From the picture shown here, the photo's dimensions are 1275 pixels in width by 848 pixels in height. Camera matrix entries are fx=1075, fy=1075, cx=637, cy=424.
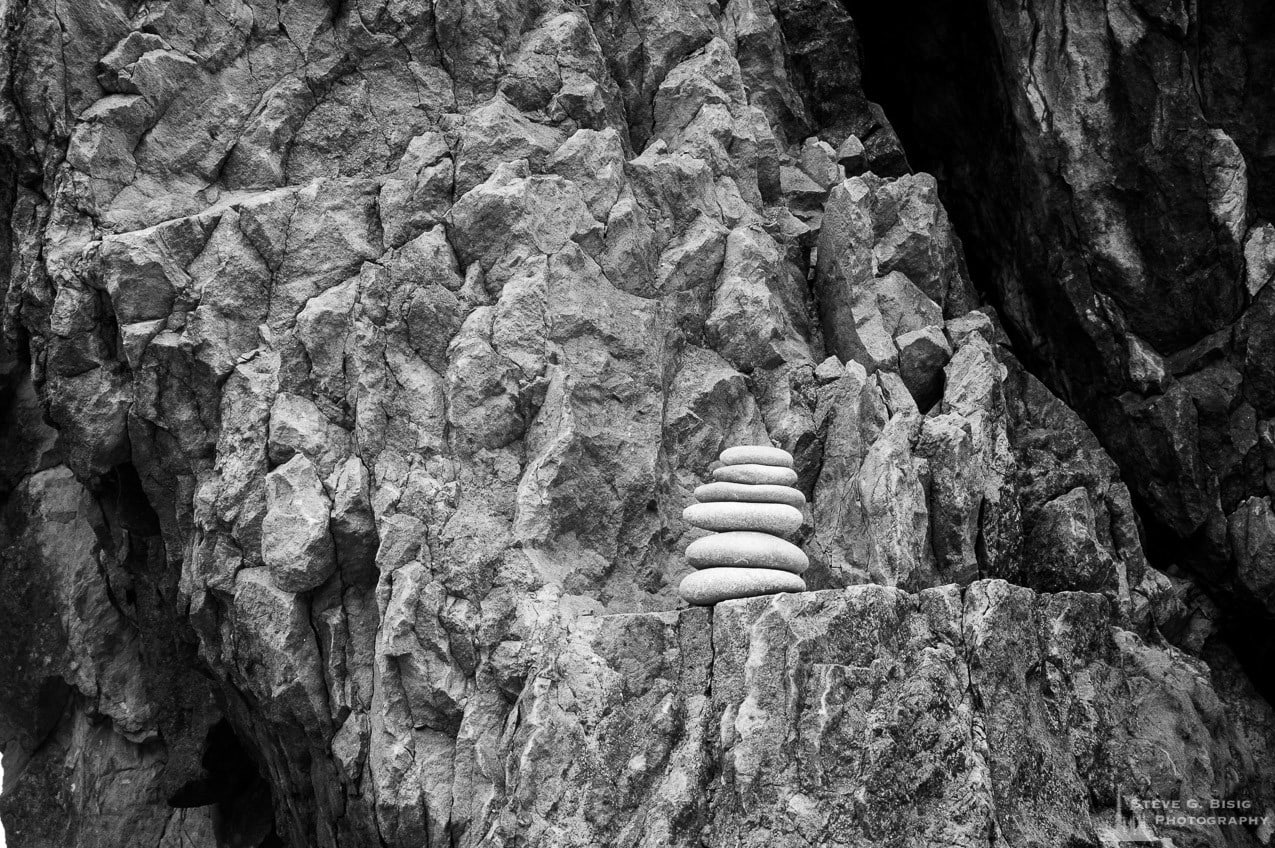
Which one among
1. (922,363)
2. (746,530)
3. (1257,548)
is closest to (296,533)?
(746,530)

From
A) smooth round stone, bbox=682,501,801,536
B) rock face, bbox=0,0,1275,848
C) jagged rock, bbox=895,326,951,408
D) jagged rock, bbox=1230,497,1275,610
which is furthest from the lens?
jagged rock, bbox=1230,497,1275,610

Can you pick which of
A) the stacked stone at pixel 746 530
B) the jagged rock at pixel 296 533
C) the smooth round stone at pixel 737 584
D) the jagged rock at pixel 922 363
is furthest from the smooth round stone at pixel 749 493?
the jagged rock at pixel 296 533

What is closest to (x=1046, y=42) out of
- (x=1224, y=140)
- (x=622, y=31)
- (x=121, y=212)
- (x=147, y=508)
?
(x=1224, y=140)

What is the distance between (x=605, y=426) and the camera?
9938mm

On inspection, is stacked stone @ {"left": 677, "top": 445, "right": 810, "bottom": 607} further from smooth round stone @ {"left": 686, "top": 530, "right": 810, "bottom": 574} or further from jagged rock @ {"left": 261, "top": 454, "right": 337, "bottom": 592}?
jagged rock @ {"left": 261, "top": 454, "right": 337, "bottom": 592}

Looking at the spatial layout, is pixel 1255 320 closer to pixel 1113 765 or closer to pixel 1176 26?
pixel 1176 26

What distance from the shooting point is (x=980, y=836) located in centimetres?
690

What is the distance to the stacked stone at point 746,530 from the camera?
7.96 metres

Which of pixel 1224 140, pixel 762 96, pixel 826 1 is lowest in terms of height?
pixel 1224 140

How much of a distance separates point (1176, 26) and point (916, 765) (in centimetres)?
1035

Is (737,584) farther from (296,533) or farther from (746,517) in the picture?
(296,533)

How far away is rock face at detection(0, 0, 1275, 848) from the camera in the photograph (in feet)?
25.9

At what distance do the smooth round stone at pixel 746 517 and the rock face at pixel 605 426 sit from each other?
0.36 metres

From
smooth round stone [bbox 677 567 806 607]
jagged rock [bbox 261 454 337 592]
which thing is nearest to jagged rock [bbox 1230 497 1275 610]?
smooth round stone [bbox 677 567 806 607]
